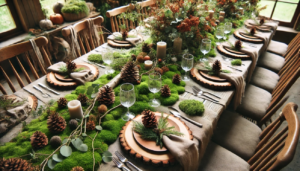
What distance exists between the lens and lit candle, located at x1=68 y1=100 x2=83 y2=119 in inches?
39.7

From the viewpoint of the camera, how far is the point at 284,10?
350 cm

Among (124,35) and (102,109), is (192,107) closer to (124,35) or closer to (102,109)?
(102,109)

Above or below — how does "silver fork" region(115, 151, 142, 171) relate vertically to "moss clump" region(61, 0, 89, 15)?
below

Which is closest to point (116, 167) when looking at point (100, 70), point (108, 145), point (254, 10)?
point (108, 145)

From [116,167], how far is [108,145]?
129 mm

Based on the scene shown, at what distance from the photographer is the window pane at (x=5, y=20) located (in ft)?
8.62

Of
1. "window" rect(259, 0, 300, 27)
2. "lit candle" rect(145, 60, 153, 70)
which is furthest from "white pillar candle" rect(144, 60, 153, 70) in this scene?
"window" rect(259, 0, 300, 27)

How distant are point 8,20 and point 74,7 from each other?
3.04ft

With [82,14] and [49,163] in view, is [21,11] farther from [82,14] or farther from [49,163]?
[49,163]

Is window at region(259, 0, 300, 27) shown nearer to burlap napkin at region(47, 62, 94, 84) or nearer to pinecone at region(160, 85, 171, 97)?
pinecone at region(160, 85, 171, 97)

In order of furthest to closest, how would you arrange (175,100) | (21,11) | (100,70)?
(21,11)
(100,70)
(175,100)

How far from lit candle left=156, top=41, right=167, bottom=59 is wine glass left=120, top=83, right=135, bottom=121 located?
0.68 meters

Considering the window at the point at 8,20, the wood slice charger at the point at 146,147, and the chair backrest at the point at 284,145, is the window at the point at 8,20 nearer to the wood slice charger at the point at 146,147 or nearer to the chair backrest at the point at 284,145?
the wood slice charger at the point at 146,147

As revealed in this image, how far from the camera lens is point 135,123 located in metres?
0.99
